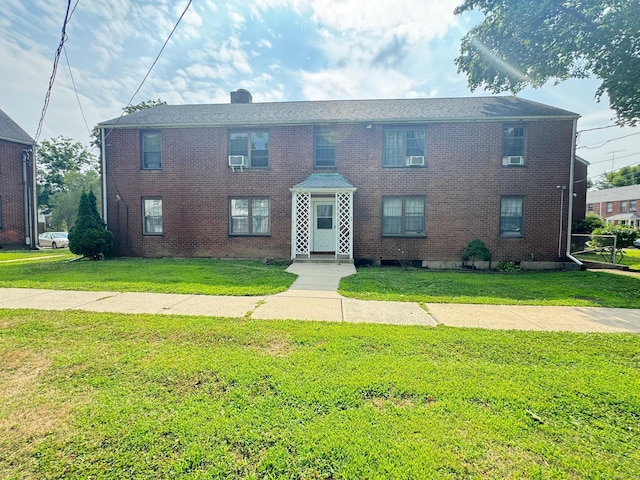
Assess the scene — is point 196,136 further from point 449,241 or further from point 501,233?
point 501,233

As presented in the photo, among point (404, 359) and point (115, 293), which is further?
point (115, 293)

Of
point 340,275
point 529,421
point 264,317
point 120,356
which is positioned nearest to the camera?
point 529,421

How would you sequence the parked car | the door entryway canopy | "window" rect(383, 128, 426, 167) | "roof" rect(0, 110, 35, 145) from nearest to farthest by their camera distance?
the door entryway canopy
"window" rect(383, 128, 426, 167)
"roof" rect(0, 110, 35, 145)
the parked car

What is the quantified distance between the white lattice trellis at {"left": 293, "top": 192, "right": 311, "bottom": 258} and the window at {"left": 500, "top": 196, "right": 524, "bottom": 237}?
751 cm

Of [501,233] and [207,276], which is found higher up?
[501,233]

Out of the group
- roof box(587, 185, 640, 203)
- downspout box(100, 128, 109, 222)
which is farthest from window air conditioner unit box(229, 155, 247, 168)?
roof box(587, 185, 640, 203)

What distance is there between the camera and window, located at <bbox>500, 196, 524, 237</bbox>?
38.1 ft

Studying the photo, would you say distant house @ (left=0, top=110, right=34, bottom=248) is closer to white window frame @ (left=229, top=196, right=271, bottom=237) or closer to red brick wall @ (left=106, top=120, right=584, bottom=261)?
red brick wall @ (left=106, top=120, right=584, bottom=261)

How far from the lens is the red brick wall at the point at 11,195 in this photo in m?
17.0

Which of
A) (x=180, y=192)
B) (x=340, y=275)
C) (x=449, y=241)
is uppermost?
(x=180, y=192)

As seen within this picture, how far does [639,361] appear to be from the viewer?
348cm

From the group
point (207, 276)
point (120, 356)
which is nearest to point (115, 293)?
point (207, 276)

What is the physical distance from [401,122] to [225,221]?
805cm

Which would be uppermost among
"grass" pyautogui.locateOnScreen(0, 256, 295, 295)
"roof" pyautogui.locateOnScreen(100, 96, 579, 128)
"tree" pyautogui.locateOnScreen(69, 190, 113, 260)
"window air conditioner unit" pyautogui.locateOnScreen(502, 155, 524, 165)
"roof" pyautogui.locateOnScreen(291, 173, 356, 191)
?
"roof" pyautogui.locateOnScreen(100, 96, 579, 128)
